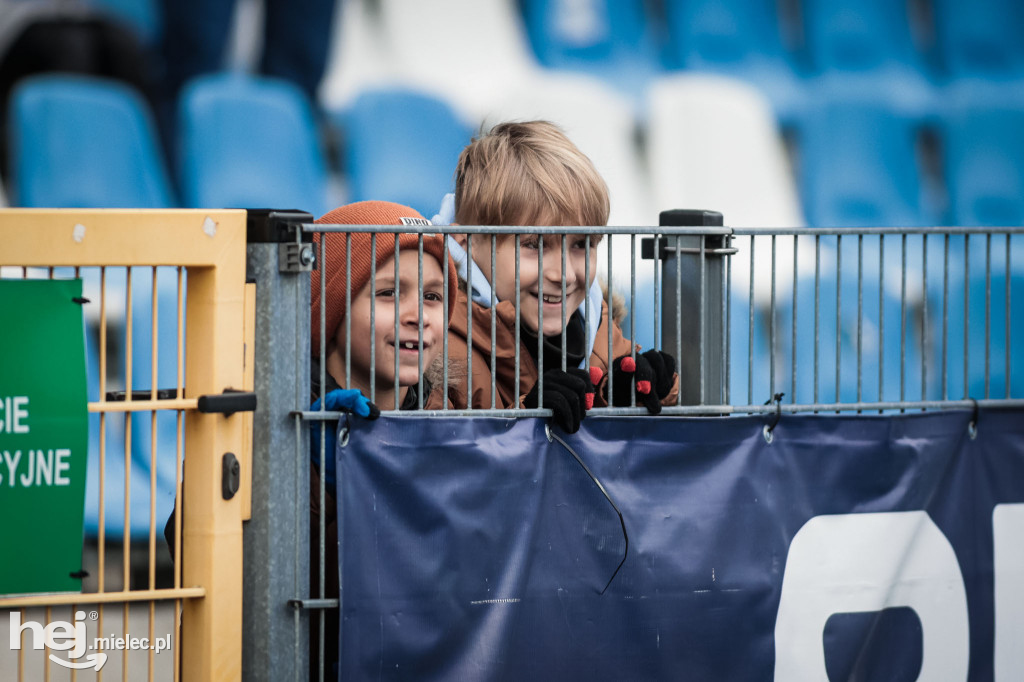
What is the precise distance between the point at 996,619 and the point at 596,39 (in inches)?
188

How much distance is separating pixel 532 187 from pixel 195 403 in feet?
2.83

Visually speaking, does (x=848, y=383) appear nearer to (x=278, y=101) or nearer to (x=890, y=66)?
(x=890, y=66)

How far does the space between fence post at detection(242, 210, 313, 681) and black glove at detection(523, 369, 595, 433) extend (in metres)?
0.39

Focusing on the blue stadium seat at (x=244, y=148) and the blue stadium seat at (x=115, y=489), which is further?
the blue stadium seat at (x=244, y=148)

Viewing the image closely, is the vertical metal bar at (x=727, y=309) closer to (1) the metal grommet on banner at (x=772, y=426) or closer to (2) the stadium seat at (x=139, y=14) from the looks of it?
(1) the metal grommet on banner at (x=772, y=426)

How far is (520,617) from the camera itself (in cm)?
188

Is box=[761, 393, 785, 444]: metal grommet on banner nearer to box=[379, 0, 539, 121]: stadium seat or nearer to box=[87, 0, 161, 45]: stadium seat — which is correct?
box=[379, 0, 539, 121]: stadium seat

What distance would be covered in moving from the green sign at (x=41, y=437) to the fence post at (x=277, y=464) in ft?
0.84

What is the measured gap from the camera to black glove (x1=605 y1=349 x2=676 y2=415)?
1958mm

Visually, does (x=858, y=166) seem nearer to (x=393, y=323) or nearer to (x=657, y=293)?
(x=657, y=293)

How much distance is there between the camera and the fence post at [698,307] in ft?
6.71

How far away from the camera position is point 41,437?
1.63m

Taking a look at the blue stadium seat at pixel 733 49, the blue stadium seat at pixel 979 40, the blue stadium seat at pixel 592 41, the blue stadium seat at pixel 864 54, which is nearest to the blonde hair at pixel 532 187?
the blue stadium seat at pixel 592 41

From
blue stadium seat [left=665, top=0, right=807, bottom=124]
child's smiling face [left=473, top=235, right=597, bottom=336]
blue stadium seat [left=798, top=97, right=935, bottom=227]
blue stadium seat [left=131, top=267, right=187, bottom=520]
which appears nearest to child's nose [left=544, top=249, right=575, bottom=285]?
child's smiling face [left=473, top=235, right=597, bottom=336]
